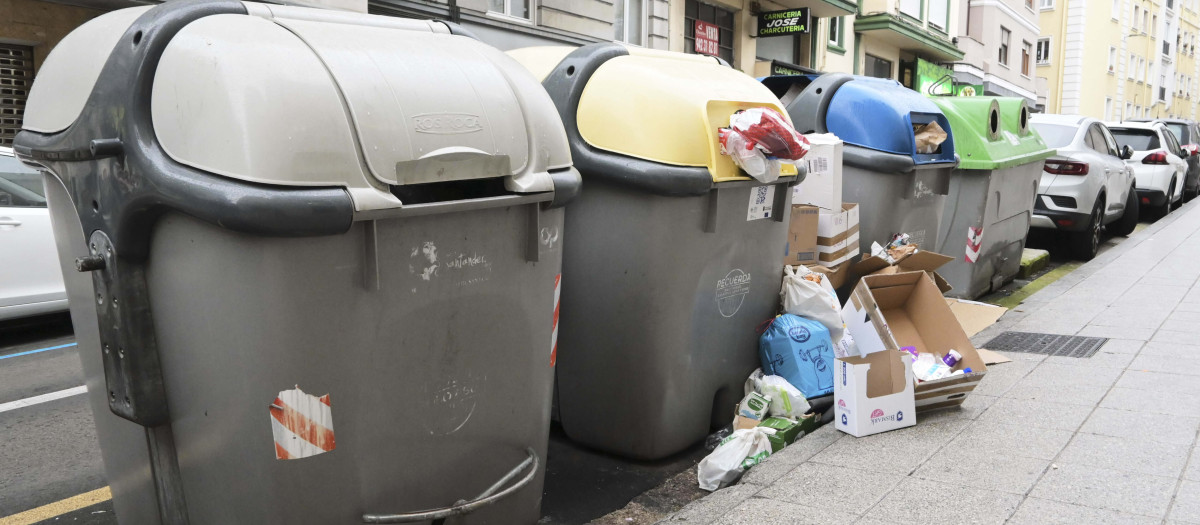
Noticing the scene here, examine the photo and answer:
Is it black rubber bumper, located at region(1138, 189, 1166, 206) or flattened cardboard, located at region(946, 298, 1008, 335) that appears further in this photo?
black rubber bumper, located at region(1138, 189, 1166, 206)

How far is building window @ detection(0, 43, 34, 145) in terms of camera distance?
380 inches

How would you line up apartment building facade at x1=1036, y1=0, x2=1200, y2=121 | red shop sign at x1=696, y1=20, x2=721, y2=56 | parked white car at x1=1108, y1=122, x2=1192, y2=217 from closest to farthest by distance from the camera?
parked white car at x1=1108, y1=122, x2=1192, y2=217 < red shop sign at x1=696, y1=20, x2=721, y2=56 < apartment building facade at x1=1036, y1=0, x2=1200, y2=121

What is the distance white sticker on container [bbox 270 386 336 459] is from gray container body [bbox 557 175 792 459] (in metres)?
1.55

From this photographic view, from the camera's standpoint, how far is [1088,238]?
32.3 ft

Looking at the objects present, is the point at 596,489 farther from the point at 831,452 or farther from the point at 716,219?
the point at 716,219

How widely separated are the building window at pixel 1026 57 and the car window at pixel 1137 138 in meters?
22.2

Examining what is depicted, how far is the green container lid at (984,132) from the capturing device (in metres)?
6.77

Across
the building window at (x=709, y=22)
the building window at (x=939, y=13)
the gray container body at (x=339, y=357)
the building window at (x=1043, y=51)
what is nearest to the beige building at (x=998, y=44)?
the building window at (x=939, y=13)

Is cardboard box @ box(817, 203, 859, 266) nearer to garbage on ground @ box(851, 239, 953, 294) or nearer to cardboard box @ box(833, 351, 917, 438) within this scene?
garbage on ground @ box(851, 239, 953, 294)

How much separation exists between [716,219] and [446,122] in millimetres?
1536

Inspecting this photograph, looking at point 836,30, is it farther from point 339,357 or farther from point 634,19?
point 339,357

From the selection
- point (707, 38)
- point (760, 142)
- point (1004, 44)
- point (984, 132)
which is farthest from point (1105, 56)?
point (760, 142)

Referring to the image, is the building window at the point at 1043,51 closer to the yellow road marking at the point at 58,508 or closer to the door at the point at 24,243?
the door at the point at 24,243

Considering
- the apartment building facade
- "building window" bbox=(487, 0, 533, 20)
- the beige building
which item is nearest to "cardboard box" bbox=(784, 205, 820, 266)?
"building window" bbox=(487, 0, 533, 20)
